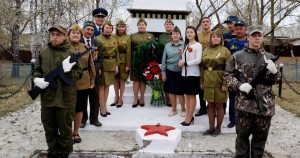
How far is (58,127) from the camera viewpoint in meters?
4.03

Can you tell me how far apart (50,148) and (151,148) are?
1.32 m

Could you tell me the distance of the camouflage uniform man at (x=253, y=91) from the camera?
11.4 ft

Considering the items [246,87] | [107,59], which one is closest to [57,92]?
[107,59]

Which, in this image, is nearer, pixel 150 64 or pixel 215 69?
pixel 215 69

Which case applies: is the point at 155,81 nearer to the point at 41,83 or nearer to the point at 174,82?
the point at 174,82

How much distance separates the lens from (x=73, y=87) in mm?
4082

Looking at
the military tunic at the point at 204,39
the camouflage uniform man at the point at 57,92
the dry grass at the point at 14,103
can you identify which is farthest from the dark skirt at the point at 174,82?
the dry grass at the point at 14,103

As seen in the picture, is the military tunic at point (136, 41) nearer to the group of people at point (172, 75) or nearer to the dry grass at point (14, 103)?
the group of people at point (172, 75)

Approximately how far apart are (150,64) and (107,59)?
2.90ft

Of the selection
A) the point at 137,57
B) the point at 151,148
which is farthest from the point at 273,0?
the point at 151,148

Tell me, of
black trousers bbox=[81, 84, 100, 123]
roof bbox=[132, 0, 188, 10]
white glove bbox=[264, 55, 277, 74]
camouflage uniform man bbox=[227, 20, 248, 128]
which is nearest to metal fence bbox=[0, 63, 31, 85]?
roof bbox=[132, 0, 188, 10]

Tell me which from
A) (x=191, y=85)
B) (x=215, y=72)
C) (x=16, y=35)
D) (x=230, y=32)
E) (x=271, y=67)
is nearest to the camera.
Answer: (x=271, y=67)

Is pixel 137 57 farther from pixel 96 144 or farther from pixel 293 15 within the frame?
pixel 293 15

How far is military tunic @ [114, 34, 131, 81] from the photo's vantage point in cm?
613
